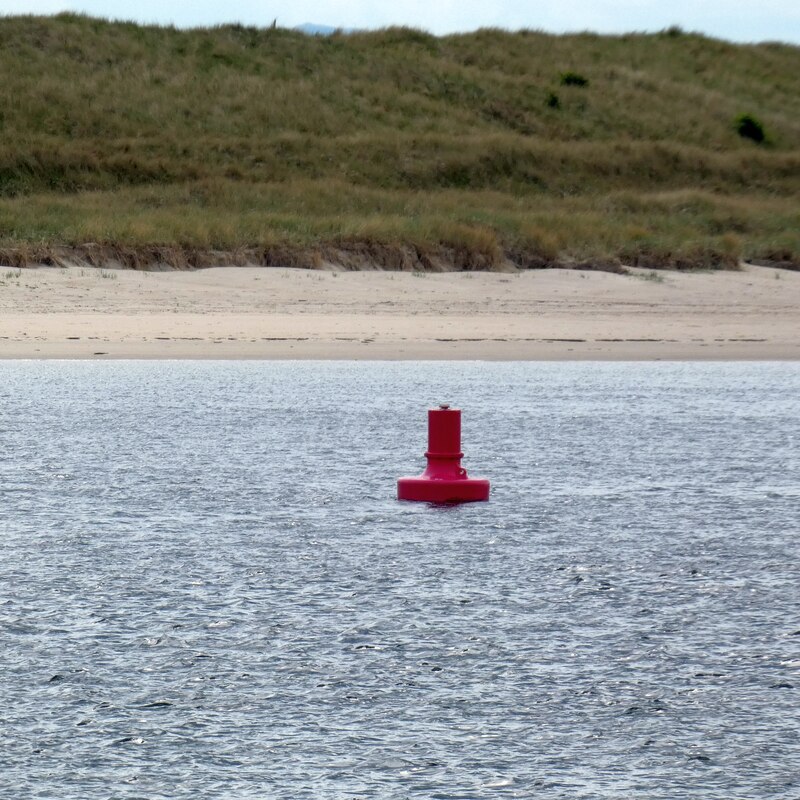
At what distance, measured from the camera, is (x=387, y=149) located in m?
43.6

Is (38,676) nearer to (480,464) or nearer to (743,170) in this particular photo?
(480,464)

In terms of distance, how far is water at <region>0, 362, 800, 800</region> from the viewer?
3.87 meters

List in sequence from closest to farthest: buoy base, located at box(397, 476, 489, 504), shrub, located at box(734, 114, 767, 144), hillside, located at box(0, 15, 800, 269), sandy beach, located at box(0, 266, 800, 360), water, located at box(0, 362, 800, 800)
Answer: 1. water, located at box(0, 362, 800, 800)
2. buoy base, located at box(397, 476, 489, 504)
3. sandy beach, located at box(0, 266, 800, 360)
4. hillside, located at box(0, 15, 800, 269)
5. shrub, located at box(734, 114, 767, 144)

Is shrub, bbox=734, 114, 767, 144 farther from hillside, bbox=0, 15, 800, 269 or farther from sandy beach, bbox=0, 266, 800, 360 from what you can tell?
sandy beach, bbox=0, 266, 800, 360

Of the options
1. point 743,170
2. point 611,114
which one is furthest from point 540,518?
point 611,114

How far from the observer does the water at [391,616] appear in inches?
152

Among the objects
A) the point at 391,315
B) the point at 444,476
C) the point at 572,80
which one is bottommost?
the point at 444,476

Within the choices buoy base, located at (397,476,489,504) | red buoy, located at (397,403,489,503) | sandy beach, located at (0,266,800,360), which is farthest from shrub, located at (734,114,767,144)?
buoy base, located at (397,476,489,504)

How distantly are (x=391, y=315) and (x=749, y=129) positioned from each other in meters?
38.4

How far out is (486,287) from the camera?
23.8 metres

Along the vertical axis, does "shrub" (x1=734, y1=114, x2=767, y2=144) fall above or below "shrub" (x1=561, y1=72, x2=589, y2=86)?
below

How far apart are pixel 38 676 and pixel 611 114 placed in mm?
51507

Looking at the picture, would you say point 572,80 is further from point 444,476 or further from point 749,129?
point 444,476

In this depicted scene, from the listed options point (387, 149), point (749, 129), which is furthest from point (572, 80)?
point (387, 149)
